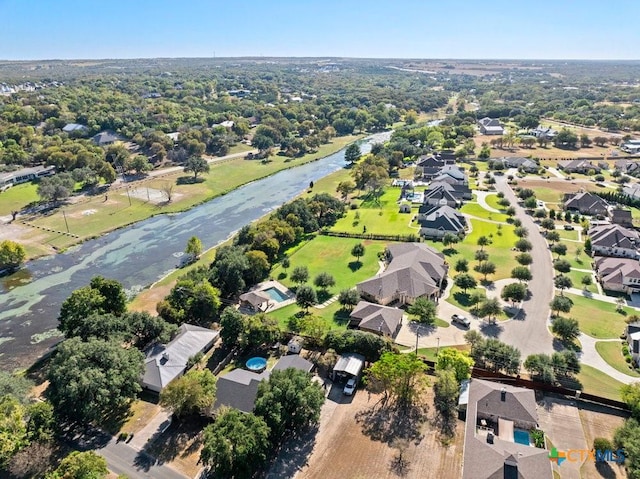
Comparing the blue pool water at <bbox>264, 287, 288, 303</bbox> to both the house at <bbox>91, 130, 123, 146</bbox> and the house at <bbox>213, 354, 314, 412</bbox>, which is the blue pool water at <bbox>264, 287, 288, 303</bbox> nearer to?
the house at <bbox>213, 354, 314, 412</bbox>

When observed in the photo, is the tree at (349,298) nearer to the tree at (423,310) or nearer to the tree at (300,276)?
the tree at (423,310)

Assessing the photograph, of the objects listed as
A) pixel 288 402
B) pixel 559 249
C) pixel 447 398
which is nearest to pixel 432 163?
pixel 559 249

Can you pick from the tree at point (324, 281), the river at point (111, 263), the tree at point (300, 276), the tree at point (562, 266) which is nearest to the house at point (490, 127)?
the river at point (111, 263)

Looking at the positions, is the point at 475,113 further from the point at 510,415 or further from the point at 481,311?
the point at 510,415

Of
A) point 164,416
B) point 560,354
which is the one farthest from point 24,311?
point 560,354

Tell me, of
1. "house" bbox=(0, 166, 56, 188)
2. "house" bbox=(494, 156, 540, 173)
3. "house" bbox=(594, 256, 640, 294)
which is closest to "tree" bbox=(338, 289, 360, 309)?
"house" bbox=(594, 256, 640, 294)

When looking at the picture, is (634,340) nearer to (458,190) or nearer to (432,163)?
(458,190)

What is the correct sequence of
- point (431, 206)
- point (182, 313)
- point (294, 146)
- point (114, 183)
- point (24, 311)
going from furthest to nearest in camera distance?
point (294, 146), point (114, 183), point (431, 206), point (24, 311), point (182, 313)
